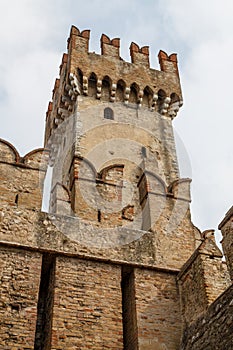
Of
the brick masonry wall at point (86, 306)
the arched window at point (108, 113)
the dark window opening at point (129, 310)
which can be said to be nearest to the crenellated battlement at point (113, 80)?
the arched window at point (108, 113)

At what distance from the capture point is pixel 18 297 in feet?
21.1

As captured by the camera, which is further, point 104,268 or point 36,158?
Result: point 36,158

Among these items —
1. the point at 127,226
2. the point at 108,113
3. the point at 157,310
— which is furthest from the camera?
the point at 108,113

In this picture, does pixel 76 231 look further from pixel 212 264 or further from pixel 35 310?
pixel 212 264

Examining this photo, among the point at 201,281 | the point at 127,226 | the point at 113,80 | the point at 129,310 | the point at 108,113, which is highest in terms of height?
the point at 113,80

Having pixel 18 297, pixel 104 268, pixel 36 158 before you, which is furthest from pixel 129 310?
pixel 36 158

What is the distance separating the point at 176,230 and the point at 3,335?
11.5ft

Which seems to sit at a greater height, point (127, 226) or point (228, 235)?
point (127, 226)

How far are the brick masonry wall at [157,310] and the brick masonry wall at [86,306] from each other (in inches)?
12.9

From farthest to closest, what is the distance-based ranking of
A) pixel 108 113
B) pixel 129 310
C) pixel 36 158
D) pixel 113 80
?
pixel 113 80 < pixel 108 113 < pixel 36 158 < pixel 129 310

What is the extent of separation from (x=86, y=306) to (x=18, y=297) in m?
0.99

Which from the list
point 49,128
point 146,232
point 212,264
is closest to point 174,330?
point 212,264

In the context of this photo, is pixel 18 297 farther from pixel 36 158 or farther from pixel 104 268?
pixel 36 158

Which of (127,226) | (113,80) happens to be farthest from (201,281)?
(113,80)
